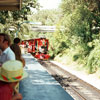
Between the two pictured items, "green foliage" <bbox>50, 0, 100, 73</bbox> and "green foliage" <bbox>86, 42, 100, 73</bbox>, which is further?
"green foliage" <bbox>50, 0, 100, 73</bbox>

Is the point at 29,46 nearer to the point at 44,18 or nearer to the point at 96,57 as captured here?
the point at 96,57

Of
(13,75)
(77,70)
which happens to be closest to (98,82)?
(77,70)

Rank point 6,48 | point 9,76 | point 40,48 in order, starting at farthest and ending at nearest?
point 40,48 → point 6,48 → point 9,76

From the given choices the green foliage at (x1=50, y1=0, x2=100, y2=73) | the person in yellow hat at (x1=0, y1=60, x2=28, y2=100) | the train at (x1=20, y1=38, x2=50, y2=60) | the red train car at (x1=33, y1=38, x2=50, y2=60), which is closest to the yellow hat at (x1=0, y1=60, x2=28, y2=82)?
the person in yellow hat at (x1=0, y1=60, x2=28, y2=100)

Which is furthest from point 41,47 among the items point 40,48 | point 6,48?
point 6,48

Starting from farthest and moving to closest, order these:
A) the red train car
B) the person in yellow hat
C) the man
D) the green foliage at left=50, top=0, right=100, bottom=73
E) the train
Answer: the red train car < the train < the green foliage at left=50, top=0, right=100, bottom=73 < the man < the person in yellow hat

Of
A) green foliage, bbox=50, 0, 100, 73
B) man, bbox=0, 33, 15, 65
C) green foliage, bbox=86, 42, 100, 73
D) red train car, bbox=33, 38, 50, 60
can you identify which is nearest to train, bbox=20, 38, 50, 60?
red train car, bbox=33, 38, 50, 60

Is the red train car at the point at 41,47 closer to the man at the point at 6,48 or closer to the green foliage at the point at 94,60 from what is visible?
the green foliage at the point at 94,60

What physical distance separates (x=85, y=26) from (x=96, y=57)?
4.57 metres

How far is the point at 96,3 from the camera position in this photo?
21.9 metres

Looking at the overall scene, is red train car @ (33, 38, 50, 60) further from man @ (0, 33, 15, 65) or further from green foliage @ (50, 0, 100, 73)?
Answer: man @ (0, 33, 15, 65)

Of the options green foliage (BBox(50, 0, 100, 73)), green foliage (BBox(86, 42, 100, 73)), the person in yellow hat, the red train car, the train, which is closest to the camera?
the person in yellow hat

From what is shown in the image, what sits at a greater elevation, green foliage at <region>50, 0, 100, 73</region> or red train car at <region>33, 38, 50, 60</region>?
green foliage at <region>50, 0, 100, 73</region>

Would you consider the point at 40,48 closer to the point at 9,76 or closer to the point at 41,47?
the point at 41,47
